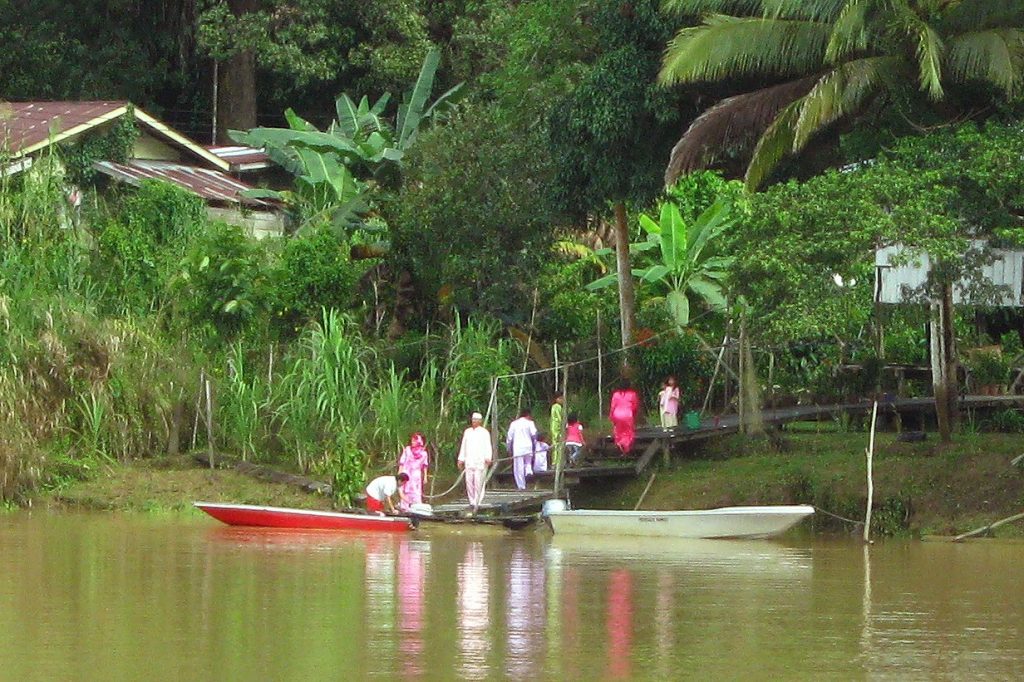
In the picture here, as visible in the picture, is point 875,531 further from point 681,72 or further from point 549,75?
point 549,75

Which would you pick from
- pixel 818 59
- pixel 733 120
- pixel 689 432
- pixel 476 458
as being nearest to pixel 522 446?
pixel 476 458

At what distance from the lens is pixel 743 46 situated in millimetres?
20609

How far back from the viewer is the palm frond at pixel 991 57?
18969mm

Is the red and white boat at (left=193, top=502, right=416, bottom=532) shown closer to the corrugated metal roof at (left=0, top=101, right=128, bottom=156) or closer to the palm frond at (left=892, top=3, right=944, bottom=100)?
the palm frond at (left=892, top=3, right=944, bottom=100)

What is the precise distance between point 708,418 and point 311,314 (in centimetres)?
695

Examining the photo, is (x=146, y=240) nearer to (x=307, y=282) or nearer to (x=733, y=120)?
(x=307, y=282)

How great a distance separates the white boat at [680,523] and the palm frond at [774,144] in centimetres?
425

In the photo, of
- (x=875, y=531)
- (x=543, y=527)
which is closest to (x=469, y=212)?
(x=543, y=527)

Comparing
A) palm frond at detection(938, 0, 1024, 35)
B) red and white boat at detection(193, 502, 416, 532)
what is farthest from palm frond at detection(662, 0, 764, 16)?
red and white boat at detection(193, 502, 416, 532)

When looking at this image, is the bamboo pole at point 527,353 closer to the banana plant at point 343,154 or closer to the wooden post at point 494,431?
the wooden post at point 494,431

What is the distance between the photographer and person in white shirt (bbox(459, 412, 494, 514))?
73.6 ft

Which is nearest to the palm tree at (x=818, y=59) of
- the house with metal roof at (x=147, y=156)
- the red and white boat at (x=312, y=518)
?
the red and white boat at (x=312, y=518)

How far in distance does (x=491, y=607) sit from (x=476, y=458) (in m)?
7.97

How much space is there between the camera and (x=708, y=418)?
25.0 metres
